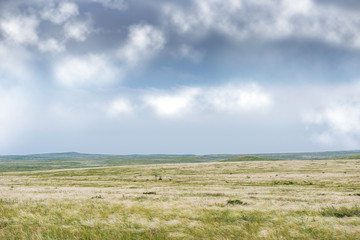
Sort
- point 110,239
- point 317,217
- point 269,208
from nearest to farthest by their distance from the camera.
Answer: point 110,239, point 317,217, point 269,208

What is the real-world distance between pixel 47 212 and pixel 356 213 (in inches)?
700

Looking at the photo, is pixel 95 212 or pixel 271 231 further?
pixel 95 212

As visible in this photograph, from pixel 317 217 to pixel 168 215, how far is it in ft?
26.0

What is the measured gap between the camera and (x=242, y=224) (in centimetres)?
1184

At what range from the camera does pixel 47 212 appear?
1455cm

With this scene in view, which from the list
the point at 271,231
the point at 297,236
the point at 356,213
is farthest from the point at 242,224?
the point at 356,213

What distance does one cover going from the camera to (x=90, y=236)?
1023 centimetres

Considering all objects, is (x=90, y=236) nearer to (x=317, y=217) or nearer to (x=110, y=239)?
(x=110, y=239)

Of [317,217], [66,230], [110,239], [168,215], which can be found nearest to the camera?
[110,239]

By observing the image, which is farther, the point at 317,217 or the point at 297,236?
the point at 317,217

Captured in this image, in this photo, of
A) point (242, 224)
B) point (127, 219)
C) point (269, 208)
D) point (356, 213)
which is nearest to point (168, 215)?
point (127, 219)

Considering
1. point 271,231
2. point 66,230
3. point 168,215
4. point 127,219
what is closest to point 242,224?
point 271,231

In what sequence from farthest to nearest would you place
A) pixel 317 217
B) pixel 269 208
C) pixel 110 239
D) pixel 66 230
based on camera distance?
1. pixel 269 208
2. pixel 317 217
3. pixel 66 230
4. pixel 110 239

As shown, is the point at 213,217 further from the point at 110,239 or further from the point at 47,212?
the point at 47,212
